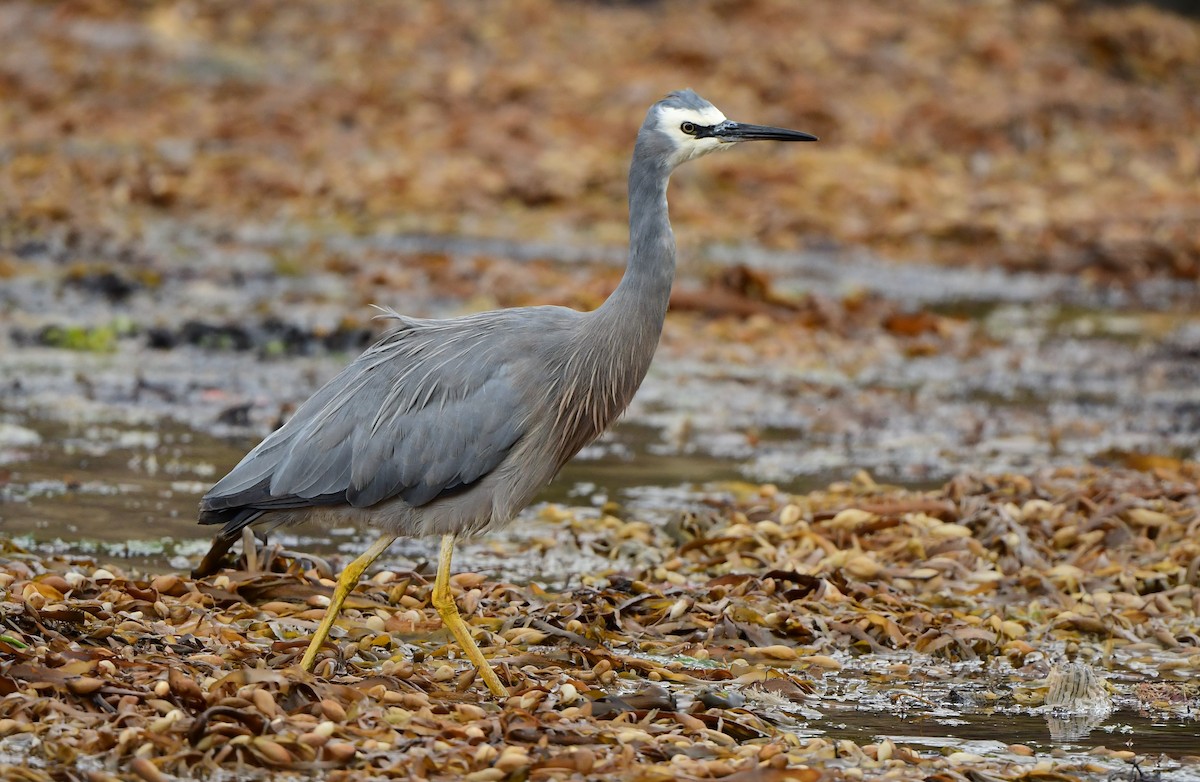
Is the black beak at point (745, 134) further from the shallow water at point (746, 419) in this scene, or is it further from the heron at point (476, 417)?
the shallow water at point (746, 419)

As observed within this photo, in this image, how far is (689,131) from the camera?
555 centimetres

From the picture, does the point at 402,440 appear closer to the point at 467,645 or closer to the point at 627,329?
the point at 467,645

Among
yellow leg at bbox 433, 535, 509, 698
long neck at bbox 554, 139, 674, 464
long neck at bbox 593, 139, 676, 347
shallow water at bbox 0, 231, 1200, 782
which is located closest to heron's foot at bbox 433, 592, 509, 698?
yellow leg at bbox 433, 535, 509, 698

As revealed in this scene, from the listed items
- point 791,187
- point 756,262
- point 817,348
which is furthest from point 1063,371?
Result: point 791,187

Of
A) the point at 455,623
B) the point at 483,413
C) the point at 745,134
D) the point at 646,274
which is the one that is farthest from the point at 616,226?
the point at 455,623

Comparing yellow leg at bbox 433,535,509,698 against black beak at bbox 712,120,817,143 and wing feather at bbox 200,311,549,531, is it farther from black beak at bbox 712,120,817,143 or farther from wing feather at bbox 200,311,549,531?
black beak at bbox 712,120,817,143

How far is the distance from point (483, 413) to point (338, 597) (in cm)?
73

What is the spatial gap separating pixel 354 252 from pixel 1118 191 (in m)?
7.52

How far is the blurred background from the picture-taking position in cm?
899

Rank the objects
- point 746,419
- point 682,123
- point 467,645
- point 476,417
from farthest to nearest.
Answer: point 746,419 < point 682,123 < point 476,417 < point 467,645

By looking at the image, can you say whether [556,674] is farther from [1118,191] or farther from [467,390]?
[1118,191]

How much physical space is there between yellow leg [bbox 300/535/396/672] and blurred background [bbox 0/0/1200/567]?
1509 millimetres

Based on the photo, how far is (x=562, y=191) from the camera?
50.6 feet

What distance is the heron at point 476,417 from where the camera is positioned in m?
5.39
